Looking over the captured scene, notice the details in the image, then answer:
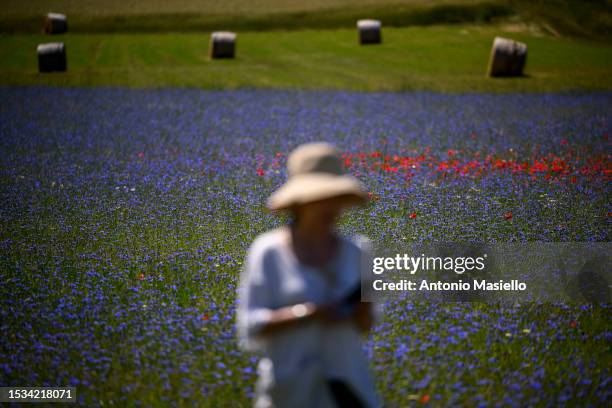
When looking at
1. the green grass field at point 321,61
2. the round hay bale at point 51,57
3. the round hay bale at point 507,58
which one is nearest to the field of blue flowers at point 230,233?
the green grass field at point 321,61

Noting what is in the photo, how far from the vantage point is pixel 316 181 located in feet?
9.46

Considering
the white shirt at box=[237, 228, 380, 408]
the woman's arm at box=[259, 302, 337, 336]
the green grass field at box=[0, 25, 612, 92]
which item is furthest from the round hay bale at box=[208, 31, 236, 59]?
the woman's arm at box=[259, 302, 337, 336]

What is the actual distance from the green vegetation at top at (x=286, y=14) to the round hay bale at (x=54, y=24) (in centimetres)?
90

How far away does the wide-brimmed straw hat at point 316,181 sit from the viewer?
281 centimetres

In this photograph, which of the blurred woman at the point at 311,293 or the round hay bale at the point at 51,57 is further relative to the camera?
the round hay bale at the point at 51,57

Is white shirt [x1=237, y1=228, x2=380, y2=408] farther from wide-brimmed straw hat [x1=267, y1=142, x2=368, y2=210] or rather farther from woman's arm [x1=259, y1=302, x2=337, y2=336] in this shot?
wide-brimmed straw hat [x1=267, y1=142, x2=368, y2=210]

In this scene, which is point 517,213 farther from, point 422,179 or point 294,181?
point 294,181

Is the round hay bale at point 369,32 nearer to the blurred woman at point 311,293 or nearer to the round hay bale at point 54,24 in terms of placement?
the round hay bale at point 54,24

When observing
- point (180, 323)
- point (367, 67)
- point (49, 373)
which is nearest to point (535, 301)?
point (180, 323)

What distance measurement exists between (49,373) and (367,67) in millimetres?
25988

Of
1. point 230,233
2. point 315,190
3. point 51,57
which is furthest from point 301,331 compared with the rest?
point 51,57

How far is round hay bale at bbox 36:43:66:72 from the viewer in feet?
83.7

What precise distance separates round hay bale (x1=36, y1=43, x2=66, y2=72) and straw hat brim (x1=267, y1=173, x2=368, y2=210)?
2592 centimetres

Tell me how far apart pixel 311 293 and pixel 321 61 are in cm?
2876
